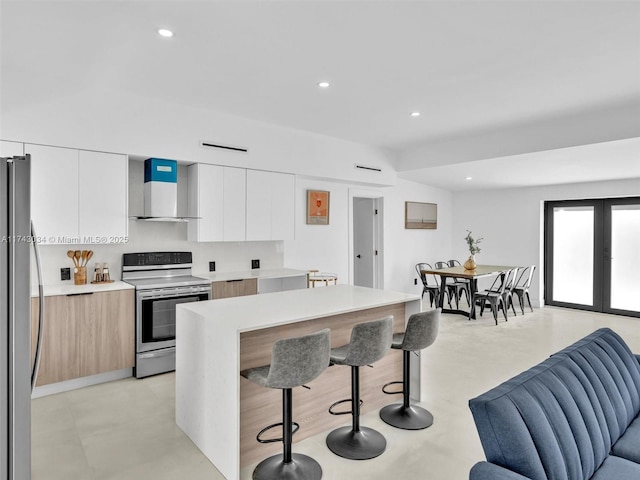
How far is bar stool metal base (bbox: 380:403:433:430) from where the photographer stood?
2973 mm

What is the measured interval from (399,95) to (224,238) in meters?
2.53

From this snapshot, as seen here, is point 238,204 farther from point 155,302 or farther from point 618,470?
point 618,470

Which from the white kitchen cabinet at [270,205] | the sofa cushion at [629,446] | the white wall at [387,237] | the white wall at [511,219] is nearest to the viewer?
the sofa cushion at [629,446]

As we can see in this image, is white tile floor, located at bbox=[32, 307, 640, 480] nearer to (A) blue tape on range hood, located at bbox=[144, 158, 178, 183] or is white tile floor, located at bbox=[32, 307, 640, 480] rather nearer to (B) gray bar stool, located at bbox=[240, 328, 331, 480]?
(B) gray bar stool, located at bbox=[240, 328, 331, 480]

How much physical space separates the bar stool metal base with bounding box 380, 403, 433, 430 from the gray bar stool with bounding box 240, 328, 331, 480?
776mm

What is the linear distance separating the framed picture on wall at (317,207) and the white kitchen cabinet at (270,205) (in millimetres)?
699

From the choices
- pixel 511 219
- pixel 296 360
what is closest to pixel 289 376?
pixel 296 360

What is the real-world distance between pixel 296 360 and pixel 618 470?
5.06 feet

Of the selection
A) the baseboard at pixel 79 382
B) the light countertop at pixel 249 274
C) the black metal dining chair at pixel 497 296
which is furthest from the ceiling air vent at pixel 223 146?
the black metal dining chair at pixel 497 296

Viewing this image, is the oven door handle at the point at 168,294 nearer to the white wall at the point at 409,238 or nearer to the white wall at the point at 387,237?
the white wall at the point at 387,237

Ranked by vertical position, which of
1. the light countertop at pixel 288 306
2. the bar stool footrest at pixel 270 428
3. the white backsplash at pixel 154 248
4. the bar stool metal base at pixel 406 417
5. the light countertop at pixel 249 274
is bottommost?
the bar stool metal base at pixel 406 417

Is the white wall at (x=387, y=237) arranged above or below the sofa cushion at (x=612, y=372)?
above

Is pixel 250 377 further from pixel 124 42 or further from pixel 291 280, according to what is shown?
pixel 291 280

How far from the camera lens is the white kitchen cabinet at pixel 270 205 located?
5.05 metres
